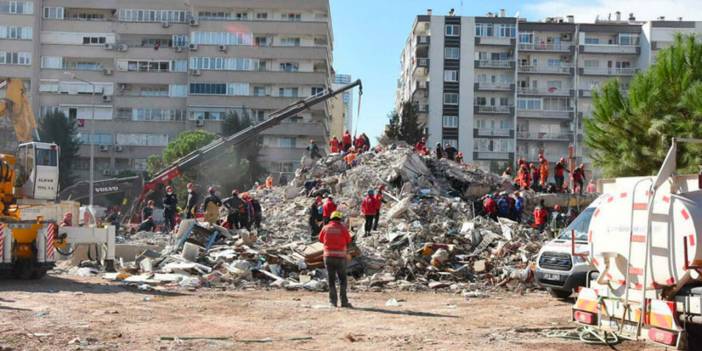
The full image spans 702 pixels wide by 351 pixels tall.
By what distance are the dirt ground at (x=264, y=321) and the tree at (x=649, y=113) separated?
328 inches

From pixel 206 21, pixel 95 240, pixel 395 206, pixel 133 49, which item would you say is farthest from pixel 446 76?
pixel 95 240

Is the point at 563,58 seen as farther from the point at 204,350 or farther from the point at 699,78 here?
the point at 204,350

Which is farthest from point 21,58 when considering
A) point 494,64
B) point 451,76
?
point 494,64

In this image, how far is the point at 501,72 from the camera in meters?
76.7

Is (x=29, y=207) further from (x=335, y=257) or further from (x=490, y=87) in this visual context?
(x=490, y=87)

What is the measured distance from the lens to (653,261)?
28.1 feet

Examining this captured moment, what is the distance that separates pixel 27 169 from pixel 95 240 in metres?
2.14

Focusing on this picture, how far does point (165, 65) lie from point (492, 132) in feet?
97.3

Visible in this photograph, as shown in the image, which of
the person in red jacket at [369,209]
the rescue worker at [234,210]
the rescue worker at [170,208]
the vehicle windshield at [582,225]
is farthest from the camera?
the rescue worker at [170,208]

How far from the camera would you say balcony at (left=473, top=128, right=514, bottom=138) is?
3007 inches

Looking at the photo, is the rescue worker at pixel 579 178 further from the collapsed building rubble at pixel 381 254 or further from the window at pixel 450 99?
the window at pixel 450 99

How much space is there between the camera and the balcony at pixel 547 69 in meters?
76.7

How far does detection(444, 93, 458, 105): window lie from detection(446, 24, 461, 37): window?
17.8 feet

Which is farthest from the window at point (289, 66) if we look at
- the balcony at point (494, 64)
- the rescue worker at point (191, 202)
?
the rescue worker at point (191, 202)
